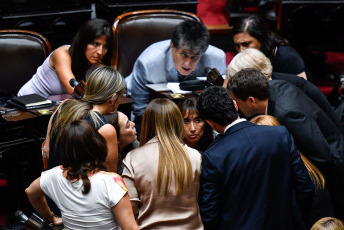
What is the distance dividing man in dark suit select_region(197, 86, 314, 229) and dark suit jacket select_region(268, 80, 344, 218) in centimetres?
34

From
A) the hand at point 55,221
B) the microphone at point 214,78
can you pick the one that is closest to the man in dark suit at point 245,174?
the hand at point 55,221

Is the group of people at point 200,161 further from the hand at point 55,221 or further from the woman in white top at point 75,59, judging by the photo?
the woman in white top at point 75,59

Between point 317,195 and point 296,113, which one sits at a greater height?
point 296,113

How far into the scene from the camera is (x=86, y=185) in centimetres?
199

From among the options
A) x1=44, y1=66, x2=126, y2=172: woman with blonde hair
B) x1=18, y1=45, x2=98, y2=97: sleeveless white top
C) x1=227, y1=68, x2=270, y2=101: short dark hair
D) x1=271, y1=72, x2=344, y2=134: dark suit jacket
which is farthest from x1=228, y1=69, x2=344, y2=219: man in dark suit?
x1=18, y1=45, x2=98, y2=97: sleeveless white top

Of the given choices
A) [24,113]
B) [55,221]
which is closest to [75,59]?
[24,113]

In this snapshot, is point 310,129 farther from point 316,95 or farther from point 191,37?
point 191,37

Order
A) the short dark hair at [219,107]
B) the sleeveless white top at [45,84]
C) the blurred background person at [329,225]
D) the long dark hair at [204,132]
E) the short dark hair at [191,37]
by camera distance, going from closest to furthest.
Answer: the blurred background person at [329,225] < the short dark hair at [219,107] < the long dark hair at [204,132] < the short dark hair at [191,37] < the sleeveless white top at [45,84]

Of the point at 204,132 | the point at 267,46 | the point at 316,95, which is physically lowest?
the point at 204,132

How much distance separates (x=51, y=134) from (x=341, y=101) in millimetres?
2250

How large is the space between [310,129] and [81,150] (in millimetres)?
1297

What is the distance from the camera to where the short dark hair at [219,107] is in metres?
2.32

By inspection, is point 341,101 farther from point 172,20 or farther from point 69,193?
point 69,193

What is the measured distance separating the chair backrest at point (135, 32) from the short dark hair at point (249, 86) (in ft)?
5.10
